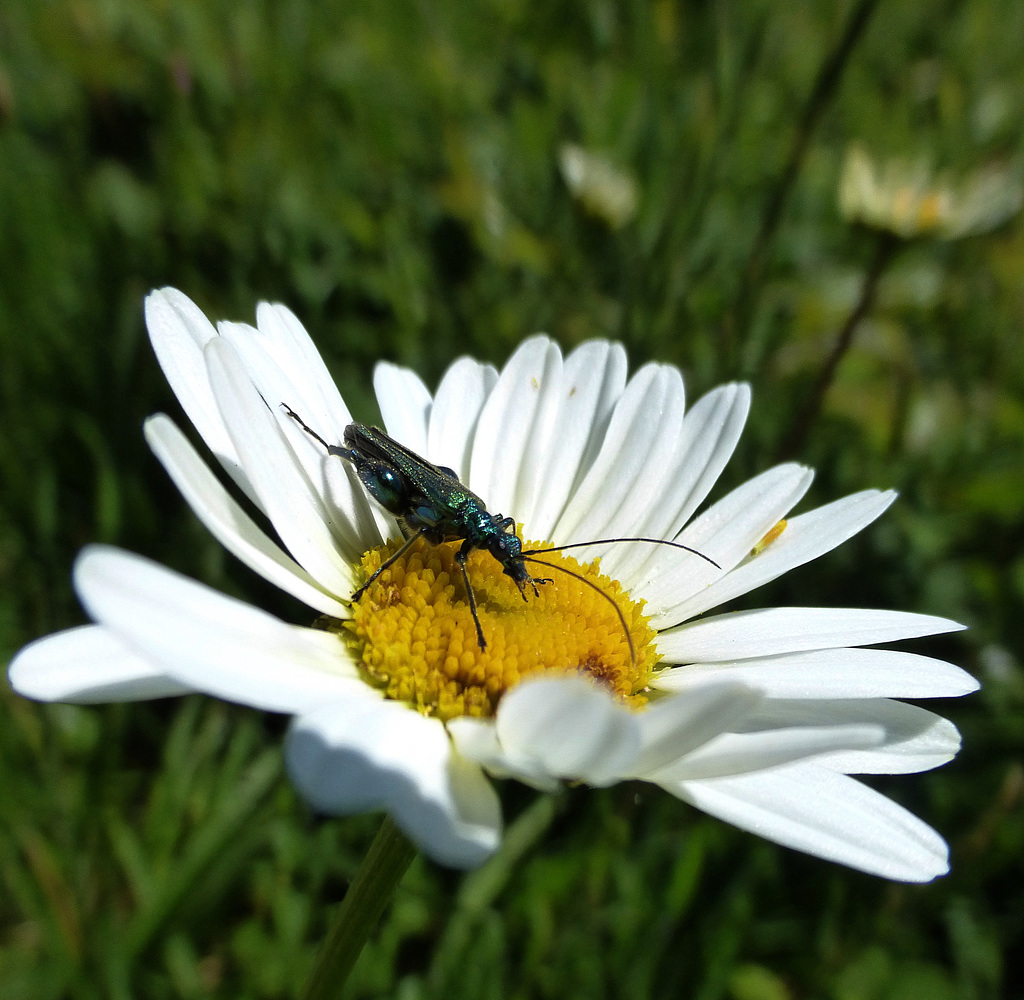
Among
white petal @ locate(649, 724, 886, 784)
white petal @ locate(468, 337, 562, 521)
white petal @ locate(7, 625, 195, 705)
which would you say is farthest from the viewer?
white petal @ locate(468, 337, 562, 521)

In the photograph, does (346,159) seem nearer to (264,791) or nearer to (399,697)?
(264,791)

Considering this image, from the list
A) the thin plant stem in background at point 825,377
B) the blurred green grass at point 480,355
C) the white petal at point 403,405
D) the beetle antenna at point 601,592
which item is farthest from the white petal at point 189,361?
the thin plant stem in background at point 825,377

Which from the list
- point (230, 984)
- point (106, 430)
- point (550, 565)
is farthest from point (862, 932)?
point (106, 430)

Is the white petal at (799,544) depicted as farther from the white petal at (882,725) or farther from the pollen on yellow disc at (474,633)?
the white petal at (882,725)

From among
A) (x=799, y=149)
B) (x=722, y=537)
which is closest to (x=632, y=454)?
(x=722, y=537)

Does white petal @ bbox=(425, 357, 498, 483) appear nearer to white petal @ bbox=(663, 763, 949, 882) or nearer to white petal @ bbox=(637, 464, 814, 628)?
white petal @ bbox=(637, 464, 814, 628)

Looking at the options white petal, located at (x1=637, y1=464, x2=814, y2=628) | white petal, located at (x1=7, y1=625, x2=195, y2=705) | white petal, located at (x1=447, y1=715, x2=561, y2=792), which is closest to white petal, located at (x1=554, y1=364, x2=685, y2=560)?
white petal, located at (x1=637, y1=464, x2=814, y2=628)
